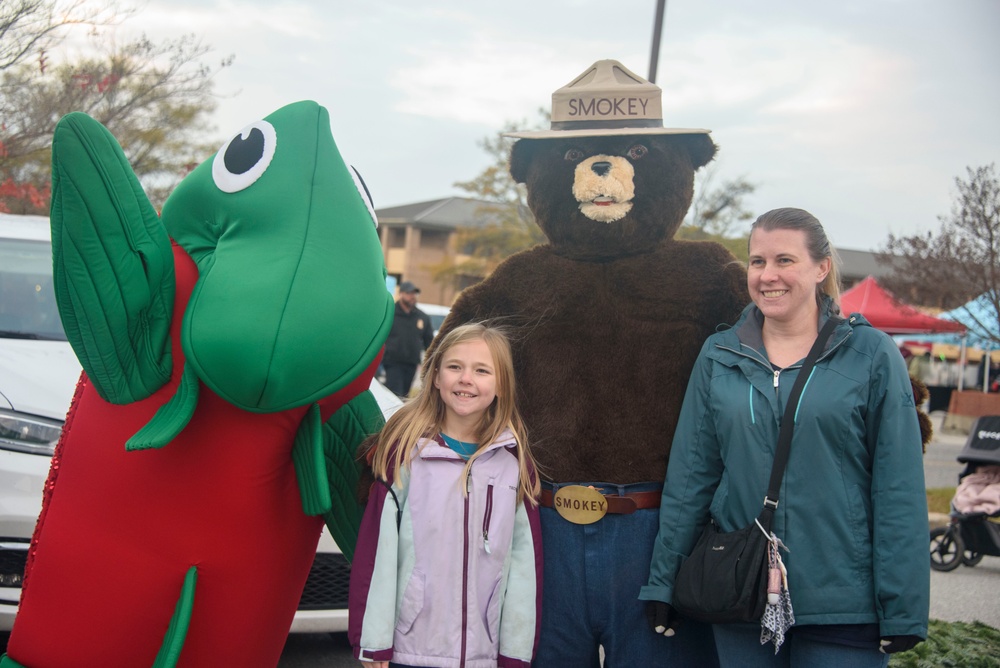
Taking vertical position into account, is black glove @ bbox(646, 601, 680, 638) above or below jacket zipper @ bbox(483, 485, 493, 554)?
below

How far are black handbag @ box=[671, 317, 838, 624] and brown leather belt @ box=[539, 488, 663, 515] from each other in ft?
0.86

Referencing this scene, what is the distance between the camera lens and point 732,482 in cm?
260

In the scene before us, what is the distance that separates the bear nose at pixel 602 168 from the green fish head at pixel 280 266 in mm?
873

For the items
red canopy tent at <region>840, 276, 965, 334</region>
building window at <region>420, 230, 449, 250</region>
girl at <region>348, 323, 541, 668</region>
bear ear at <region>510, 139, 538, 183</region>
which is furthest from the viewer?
building window at <region>420, 230, 449, 250</region>

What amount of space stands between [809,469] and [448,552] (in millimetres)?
972

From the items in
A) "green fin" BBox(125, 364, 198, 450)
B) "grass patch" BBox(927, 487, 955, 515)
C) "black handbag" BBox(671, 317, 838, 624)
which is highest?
"green fin" BBox(125, 364, 198, 450)

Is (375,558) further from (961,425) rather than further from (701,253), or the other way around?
(961,425)

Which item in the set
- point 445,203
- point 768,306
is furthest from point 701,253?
point 445,203

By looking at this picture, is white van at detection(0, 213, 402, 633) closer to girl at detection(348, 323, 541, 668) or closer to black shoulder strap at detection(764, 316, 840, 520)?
girl at detection(348, 323, 541, 668)

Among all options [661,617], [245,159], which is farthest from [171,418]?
[661,617]

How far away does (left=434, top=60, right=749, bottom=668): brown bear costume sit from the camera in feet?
9.16

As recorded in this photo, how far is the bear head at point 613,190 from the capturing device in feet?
9.91

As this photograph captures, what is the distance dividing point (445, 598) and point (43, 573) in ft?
3.27

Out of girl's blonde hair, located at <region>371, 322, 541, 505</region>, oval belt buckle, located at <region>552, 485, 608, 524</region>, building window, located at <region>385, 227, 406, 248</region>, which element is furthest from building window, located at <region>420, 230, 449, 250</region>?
oval belt buckle, located at <region>552, 485, 608, 524</region>
